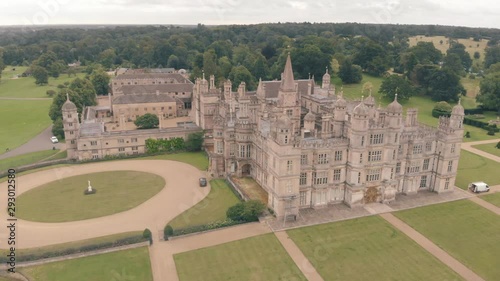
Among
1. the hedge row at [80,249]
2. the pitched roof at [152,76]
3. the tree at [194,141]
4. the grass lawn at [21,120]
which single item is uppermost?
the pitched roof at [152,76]

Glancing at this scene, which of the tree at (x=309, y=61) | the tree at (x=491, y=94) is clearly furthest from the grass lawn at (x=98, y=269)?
the tree at (x=491, y=94)

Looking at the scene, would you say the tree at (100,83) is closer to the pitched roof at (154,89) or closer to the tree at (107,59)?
the pitched roof at (154,89)

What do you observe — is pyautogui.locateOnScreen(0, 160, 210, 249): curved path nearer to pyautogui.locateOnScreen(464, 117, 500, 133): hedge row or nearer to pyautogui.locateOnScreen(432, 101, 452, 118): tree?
pyautogui.locateOnScreen(432, 101, 452, 118): tree

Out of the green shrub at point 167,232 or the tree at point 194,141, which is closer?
the green shrub at point 167,232

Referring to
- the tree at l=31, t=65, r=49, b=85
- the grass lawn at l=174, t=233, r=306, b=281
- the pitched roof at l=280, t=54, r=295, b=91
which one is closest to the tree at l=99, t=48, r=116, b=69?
the tree at l=31, t=65, r=49, b=85

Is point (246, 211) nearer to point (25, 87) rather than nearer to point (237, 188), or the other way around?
point (237, 188)

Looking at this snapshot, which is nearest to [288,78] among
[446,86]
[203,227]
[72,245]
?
[203,227]
